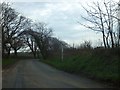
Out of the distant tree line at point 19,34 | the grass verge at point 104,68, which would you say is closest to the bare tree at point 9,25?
the distant tree line at point 19,34

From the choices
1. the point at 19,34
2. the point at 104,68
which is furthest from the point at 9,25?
the point at 104,68

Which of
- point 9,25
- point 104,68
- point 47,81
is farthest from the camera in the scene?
point 9,25

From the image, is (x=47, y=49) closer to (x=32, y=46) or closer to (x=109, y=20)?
(x=32, y=46)

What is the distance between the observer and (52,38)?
99.1m

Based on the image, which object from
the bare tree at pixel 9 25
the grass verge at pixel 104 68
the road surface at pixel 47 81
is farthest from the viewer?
the bare tree at pixel 9 25

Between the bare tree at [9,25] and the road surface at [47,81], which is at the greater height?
the bare tree at [9,25]

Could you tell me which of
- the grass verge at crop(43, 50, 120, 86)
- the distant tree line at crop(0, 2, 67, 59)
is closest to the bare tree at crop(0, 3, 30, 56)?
the distant tree line at crop(0, 2, 67, 59)

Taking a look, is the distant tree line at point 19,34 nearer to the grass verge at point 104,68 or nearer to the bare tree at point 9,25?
the bare tree at point 9,25

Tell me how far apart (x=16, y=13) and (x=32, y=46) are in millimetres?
54234

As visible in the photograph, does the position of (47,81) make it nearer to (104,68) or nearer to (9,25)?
(104,68)

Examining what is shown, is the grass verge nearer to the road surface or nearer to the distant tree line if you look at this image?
the road surface

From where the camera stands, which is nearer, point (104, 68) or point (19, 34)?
point (104, 68)

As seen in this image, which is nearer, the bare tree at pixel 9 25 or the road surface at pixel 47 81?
the road surface at pixel 47 81

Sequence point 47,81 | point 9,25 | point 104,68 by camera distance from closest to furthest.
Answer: point 47,81 < point 104,68 < point 9,25
